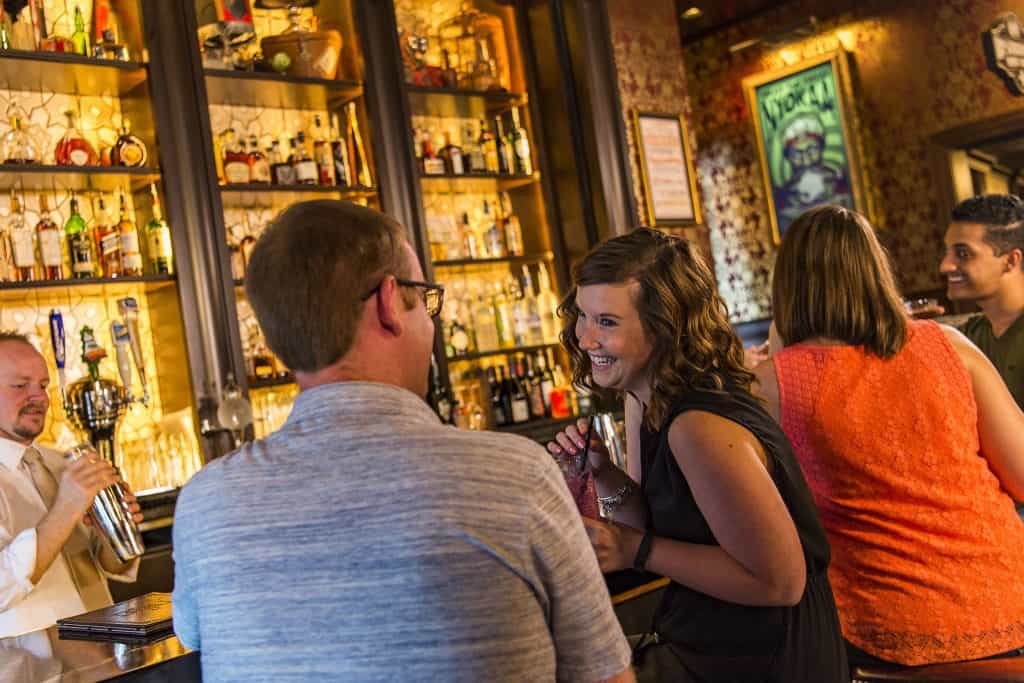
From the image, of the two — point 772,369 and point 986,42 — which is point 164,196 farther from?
point 986,42

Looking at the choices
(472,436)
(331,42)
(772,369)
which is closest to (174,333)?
(331,42)

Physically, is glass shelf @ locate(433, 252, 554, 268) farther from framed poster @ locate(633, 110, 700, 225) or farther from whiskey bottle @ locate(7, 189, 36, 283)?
whiskey bottle @ locate(7, 189, 36, 283)

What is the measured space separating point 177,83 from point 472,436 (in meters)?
3.18

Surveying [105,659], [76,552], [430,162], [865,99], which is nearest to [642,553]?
[105,659]

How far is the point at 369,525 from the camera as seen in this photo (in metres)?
0.96

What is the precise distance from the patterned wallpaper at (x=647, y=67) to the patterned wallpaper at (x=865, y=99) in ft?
0.03

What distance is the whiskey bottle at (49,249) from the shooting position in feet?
11.8

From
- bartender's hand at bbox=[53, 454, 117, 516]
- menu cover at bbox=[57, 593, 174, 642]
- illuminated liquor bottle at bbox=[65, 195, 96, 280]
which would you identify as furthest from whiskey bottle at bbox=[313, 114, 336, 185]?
menu cover at bbox=[57, 593, 174, 642]

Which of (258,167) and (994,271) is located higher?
(258,167)

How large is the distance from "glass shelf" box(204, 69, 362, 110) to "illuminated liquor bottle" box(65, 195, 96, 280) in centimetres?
74

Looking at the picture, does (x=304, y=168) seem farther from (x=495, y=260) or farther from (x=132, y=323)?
(x=495, y=260)

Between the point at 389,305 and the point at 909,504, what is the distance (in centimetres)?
113

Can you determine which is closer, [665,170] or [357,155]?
[357,155]

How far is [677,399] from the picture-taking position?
1544 mm
